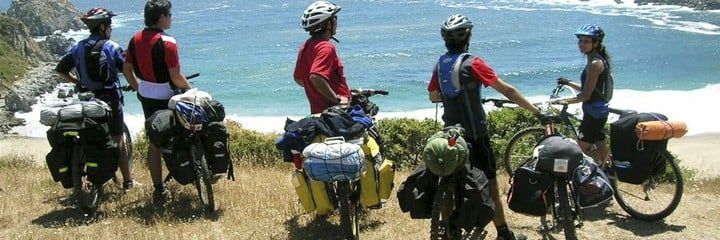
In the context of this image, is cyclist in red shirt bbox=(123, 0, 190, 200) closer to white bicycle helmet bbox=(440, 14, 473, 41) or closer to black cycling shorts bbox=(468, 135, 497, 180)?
white bicycle helmet bbox=(440, 14, 473, 41)

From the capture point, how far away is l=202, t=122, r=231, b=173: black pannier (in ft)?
23.6

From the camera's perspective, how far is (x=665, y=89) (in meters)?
38.3

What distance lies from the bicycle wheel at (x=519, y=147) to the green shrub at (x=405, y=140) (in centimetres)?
357

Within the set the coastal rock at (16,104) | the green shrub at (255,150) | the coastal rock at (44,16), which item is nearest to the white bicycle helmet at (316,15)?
the green shrub at (255,150)

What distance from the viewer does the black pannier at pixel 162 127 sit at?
6.90 metres

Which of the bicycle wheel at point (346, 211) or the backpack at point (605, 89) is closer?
the bicycle wheel at point (346, 211)

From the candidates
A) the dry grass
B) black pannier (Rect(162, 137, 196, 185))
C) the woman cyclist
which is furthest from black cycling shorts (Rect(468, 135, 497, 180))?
black pannier (Rect(162, 137, 196, 185))

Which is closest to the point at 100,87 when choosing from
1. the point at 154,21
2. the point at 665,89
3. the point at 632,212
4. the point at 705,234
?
the point at 154,21

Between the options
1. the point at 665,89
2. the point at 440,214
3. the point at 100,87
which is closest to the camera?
the point at 440,214

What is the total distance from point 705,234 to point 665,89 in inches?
1335

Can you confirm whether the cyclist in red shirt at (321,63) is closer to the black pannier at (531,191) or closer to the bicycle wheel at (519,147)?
the black pannier at (531,191)

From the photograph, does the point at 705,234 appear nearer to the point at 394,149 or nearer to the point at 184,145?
the point at 184,145

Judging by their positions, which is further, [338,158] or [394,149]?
[394,149]

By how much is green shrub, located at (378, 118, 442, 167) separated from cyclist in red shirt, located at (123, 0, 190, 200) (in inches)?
219
